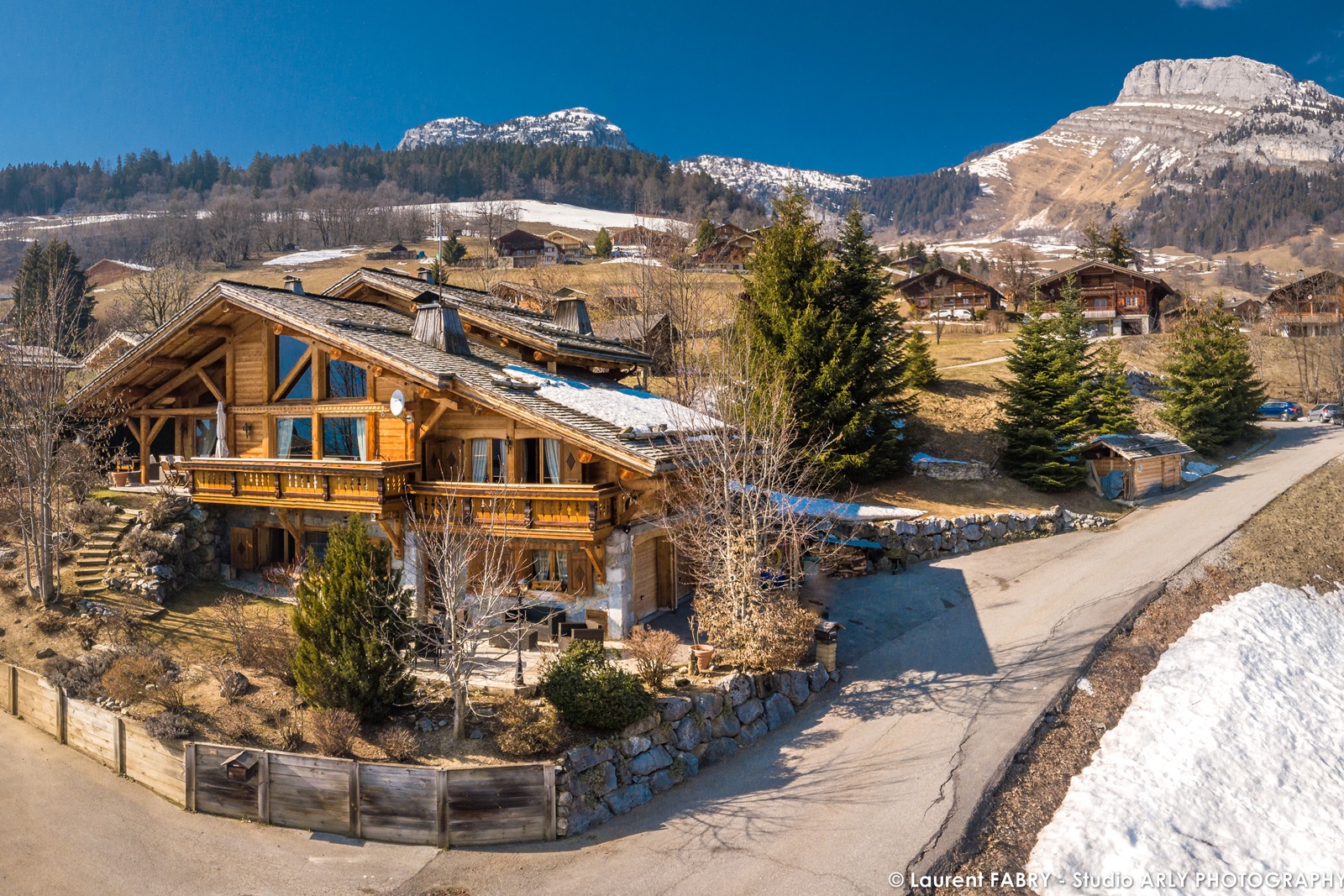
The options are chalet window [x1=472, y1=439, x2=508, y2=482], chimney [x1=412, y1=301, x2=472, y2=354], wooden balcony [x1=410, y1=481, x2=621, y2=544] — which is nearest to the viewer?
wooden balcony [x1=410, y1=481, x2=621, y2=544]

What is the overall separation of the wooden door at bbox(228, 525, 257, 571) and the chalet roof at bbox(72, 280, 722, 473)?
563cm

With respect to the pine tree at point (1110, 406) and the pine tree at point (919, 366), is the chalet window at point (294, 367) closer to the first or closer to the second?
the pine tree at point (919, 366)

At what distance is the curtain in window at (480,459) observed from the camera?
62.5ft

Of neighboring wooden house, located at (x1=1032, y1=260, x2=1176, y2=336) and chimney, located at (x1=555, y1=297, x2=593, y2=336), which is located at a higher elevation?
neighboring wooden house, located at (x1=1032, y1=260, x2=1176, y2=336)

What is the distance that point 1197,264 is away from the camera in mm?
175000

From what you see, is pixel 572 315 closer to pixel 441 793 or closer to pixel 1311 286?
pixel 441 793

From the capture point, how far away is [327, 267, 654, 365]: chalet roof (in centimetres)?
2252

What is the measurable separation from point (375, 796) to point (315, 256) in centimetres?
11767

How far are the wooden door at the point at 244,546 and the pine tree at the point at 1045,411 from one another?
95.0 feet

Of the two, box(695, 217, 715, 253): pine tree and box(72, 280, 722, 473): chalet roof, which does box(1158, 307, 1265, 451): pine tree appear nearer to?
box(72, 280, 722, 473): chalet roof

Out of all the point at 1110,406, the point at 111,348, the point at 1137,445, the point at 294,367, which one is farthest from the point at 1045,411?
the point at 111,348

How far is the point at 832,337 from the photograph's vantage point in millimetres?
28094

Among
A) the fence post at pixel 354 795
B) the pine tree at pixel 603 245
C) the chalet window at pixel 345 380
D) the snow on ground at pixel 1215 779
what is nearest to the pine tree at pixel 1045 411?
the snow on ground at pixel 1215 779

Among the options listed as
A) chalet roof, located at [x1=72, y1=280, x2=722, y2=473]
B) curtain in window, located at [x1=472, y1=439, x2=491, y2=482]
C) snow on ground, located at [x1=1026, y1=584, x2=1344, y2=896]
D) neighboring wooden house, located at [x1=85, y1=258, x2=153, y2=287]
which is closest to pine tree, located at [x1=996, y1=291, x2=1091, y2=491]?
snow on ground, located at [x1=1026, y1=584, x2=1344, y2=896]
